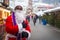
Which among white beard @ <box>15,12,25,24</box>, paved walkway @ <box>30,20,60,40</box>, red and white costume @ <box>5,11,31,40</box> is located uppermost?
white beard @ <box>15,12,25,24</box>

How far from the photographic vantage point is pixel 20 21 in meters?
5.19

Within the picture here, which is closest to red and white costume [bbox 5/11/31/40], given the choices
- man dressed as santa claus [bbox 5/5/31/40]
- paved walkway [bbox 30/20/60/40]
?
man dressed as santa claus [bbox 5/5/31/40]

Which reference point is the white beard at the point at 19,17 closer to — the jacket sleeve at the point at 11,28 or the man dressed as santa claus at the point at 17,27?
the man dressed as santa claus at the point at 17,27

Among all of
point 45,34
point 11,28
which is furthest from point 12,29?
point 45,34

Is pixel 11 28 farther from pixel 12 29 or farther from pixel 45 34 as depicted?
pixel 45 34

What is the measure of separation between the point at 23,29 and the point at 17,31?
183 millimetres

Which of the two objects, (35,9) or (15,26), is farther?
(35,9)

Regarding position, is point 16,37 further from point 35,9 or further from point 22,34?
point 35,9

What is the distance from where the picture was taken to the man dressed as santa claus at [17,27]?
495 centimetres

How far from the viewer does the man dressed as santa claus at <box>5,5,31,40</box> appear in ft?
16.2

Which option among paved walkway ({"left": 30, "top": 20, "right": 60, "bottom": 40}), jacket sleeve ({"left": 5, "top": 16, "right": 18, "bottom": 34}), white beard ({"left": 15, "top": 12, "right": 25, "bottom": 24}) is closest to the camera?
jacket sleeve ({"left": 5, "top": 16, "right": 18, "bottom": 34})

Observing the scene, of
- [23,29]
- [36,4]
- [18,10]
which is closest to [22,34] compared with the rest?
[23,29]

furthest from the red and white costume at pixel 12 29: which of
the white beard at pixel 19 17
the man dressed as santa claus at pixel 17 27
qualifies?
the white beard at pixel 19 17

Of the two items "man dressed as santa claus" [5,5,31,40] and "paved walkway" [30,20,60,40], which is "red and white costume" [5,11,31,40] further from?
"paved walkway" [30,20,60,40]
